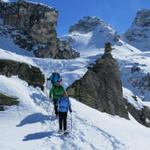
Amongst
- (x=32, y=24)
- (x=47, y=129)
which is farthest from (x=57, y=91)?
(x=32, y=24)

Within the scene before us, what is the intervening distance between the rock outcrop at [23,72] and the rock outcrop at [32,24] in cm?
12893

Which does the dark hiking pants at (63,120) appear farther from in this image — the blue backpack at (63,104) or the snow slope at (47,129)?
the snow slope at (47,129)

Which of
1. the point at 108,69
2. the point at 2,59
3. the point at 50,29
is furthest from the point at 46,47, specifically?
the point at 2,59

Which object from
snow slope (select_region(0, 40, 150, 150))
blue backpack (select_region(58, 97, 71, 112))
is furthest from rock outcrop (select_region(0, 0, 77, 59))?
blue backpack (select_region(58, 97, 71, 112))

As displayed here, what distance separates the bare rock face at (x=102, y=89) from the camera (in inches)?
1796

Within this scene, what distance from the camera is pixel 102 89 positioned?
1989 inches

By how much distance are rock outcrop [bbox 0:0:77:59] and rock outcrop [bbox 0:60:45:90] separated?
129 meters

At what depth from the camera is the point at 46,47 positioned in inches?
6309

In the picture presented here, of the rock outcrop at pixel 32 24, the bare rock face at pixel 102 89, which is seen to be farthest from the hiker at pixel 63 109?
the rock outcrop at pixel 32 24

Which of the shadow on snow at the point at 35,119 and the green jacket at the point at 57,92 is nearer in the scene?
the shadow on snow at the point at 35,119

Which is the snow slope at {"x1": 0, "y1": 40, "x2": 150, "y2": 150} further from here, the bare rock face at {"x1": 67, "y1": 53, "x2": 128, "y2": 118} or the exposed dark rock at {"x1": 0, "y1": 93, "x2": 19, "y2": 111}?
the bare rock face at {"x1": 67, "y1": 53, "x2": 128, "y2": 118}

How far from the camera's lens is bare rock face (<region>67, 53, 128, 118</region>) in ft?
150

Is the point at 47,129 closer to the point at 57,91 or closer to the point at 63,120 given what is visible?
the point at 63,120

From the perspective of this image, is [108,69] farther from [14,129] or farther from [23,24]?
[23,24]
